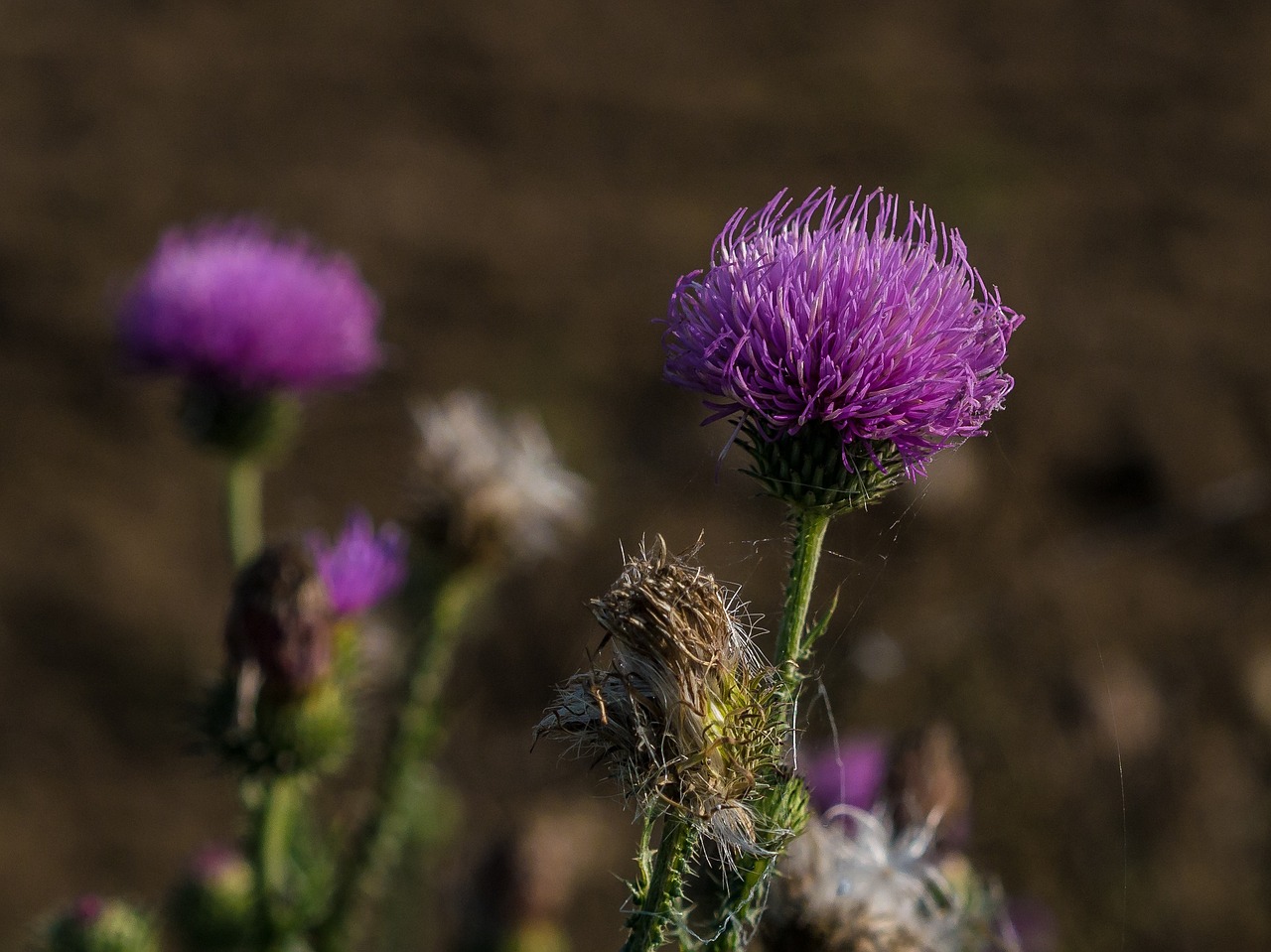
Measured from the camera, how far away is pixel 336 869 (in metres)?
3.45

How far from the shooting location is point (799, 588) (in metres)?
1.62

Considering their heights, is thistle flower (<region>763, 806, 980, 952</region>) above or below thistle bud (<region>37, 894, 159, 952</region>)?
above

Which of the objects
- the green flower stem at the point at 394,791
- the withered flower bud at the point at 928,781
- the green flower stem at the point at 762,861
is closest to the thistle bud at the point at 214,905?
the green flower stem at the point at 394,791

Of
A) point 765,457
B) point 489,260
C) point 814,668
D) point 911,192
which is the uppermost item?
point 911,192

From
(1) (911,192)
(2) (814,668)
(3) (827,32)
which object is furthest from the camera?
(3) (827,32)

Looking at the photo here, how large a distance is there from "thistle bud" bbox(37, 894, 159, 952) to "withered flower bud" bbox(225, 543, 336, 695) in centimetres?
65

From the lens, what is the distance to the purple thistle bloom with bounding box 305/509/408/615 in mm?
3100

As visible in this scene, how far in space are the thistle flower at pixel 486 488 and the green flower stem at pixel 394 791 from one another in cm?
29

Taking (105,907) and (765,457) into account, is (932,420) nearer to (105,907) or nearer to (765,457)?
(765,457)

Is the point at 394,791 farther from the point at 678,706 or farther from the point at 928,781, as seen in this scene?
the point at 678,706

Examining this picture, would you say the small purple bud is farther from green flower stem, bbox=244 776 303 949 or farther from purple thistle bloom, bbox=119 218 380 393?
purple thistle bloom, bbox=119 218 380 393

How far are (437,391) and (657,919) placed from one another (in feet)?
23.8

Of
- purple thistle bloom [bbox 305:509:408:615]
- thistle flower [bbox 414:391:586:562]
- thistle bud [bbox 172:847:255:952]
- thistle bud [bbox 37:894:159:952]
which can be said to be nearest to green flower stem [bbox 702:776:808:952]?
purple thistle bloom [bbox 305:509:408:615]

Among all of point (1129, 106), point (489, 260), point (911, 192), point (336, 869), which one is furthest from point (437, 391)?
point (1129, 106)
